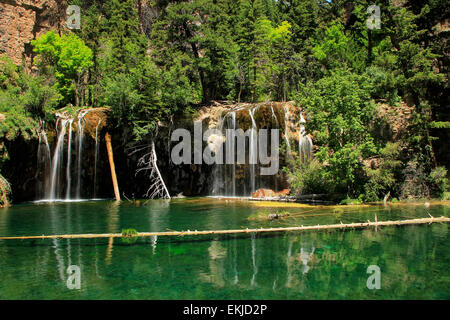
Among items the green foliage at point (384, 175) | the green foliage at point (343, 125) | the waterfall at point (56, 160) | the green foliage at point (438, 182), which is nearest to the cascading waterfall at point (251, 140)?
the green foliage at point (343, 125)

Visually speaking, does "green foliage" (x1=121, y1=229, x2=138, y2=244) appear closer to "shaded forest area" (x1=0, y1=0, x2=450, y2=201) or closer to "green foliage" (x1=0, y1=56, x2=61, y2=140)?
"shaded forest area" (x1=0, y1=0, x2=450, y2=201)

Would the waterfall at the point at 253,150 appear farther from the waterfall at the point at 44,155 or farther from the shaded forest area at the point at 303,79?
the waterfall at the point at 44,155

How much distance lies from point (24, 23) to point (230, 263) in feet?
124

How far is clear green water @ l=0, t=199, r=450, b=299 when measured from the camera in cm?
716

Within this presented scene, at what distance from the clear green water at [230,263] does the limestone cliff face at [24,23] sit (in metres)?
27.7

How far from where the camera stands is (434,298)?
673cm

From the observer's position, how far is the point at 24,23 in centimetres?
3722

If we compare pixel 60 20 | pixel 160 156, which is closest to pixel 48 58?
pixel 60 20

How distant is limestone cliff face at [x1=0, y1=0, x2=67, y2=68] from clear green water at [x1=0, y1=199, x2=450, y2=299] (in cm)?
2767

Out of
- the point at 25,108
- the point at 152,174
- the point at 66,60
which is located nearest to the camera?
the point at 152,174

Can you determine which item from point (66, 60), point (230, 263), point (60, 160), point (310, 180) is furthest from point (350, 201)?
point (66, 60)

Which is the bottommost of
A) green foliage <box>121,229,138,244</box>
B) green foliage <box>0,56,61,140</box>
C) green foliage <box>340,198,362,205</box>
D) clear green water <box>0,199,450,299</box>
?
clear green water <box>0,199,450,299</box>

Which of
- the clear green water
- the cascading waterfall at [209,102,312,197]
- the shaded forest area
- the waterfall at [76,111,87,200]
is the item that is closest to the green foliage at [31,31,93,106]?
the shaded forest area

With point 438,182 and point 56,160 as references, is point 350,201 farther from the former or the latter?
point 56,160
